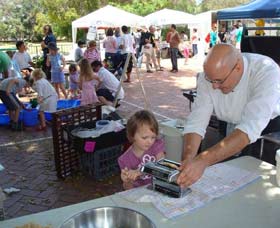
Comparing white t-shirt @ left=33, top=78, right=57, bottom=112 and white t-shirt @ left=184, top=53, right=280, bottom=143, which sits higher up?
white t-shirt @ left=184, top=53, right=280, bottom=143

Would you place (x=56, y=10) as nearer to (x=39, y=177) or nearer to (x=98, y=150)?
(x=39, y=177)

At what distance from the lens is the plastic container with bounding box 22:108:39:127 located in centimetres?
542

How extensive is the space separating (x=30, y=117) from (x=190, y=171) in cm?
446

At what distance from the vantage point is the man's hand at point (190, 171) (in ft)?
4.71

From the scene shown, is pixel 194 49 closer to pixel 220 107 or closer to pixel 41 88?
pixel 41 88

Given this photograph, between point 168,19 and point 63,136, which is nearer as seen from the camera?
point 63,136

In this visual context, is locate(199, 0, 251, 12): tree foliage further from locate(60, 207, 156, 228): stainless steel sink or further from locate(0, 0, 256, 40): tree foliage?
locate(60, 207, 156, 228): stainless steel sink

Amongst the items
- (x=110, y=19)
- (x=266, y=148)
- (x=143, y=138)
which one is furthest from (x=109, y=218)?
(x=110, y=19)

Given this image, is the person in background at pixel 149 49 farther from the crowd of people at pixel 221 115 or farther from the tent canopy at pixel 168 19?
the crowd of people at pixel 221 115

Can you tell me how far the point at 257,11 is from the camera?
4996 mm

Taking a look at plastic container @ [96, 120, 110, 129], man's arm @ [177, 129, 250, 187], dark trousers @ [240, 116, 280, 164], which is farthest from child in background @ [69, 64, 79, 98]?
man's arm @ [177, 129, 250, 187]

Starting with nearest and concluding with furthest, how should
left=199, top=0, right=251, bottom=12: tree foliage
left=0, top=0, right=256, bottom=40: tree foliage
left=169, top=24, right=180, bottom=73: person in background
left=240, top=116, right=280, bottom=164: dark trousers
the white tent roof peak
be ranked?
left=240, top=116, right=280, bottom=164: dark trousers
left=169, top=24, right=180, bottom=73: person in background
the white tent roof peak
left=0, top=0, right=256, bottom=40: tree foliage
left=199, top=0, right=251, bottom=12: tree foliage

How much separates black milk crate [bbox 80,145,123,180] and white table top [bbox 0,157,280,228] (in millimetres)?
1830

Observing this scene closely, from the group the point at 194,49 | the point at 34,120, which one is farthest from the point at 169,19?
the point at 34,120
